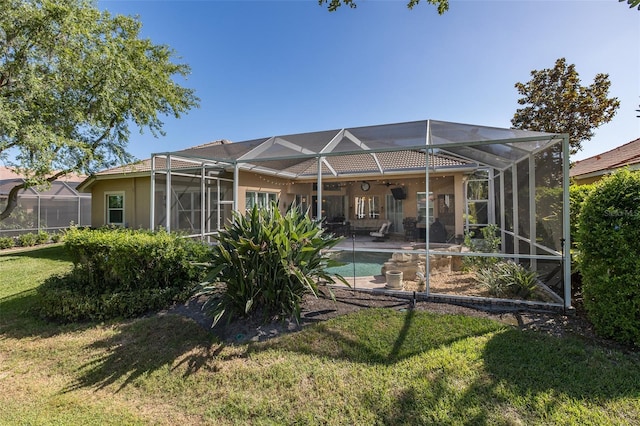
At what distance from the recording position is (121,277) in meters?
5.18


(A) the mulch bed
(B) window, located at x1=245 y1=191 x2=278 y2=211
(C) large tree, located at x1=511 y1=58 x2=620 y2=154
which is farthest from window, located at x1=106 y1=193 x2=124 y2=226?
(C) large tree, located at x1=511 y1=58 x2=620 y2=154

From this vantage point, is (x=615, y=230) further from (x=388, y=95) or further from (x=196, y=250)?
(x=388, y=95)

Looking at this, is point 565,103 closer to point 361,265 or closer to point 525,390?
point 361,265

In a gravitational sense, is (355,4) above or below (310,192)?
above

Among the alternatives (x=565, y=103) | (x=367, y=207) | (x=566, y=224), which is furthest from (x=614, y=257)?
(x=565, y=103)

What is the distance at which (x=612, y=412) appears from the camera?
247 cm

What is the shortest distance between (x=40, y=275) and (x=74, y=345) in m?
5.73

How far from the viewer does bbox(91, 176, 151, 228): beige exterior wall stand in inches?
496

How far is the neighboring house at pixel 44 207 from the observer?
14781mm

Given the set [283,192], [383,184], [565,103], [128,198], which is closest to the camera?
[128,198]

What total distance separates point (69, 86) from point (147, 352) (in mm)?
9718

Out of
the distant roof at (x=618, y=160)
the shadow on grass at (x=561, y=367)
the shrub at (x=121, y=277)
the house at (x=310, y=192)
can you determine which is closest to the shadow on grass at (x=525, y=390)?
the shadow on grass at (x=561, y=367)

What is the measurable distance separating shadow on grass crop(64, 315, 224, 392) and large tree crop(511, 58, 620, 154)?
1731 centimetres

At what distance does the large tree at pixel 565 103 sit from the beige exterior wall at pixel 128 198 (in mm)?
18679
